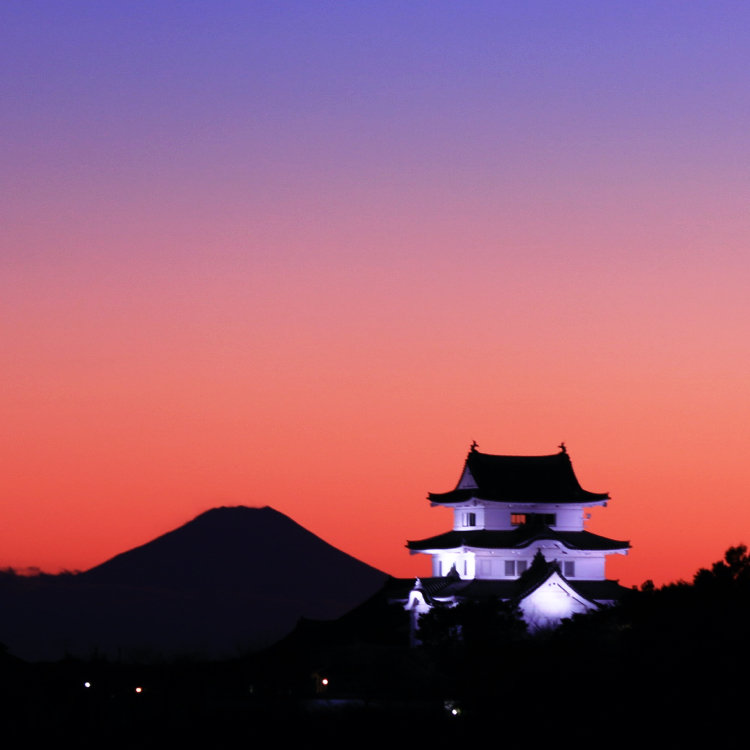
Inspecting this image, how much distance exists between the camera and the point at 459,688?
5056 cm

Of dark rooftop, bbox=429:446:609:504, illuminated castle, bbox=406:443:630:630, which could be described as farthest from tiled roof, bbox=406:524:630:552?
dark rooftop, bbox=429:446:609:504

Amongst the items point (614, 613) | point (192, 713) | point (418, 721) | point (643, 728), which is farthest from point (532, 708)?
point (614, 613)

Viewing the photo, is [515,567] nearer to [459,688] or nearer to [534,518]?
[534,518]

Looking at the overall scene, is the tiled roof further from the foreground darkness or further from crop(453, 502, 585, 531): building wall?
the foreground darkness

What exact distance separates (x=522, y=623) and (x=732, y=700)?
29698 mm

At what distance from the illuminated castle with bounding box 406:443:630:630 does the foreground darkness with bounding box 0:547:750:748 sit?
6.20m

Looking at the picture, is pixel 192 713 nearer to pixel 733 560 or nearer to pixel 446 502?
pixel 733 560

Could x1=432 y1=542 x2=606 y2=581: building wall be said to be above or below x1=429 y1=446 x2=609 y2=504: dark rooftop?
below

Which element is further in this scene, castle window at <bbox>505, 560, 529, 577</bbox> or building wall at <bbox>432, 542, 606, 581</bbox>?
castle window at <bbox>505, 560, 529, 577</bbox>

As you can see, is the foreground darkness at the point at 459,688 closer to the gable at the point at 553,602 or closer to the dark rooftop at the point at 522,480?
the gable at the point at 553,602

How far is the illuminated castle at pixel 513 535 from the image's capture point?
245 ft

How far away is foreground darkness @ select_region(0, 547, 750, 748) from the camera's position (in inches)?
1442

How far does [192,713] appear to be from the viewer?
49.8m

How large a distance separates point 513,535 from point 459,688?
26263mm
